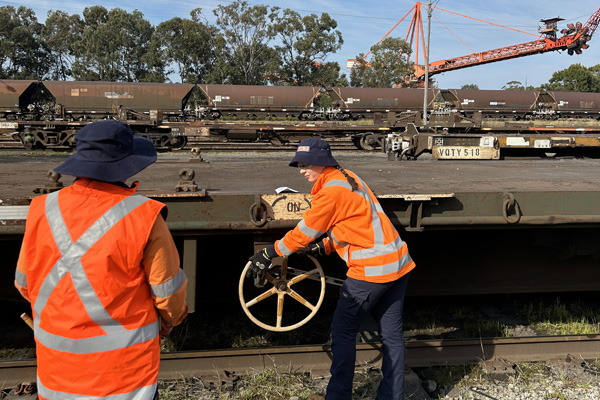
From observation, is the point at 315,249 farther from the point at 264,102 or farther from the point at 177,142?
the point at 264,102

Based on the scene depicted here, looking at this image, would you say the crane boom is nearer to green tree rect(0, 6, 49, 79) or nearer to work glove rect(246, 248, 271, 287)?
green tree rect(0, 6, 49, 79)

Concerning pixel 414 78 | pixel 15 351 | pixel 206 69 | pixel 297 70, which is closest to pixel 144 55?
pixel 206 69

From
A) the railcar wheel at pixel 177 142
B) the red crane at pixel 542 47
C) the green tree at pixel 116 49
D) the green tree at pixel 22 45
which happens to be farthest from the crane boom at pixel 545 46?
the green tree at pixel 22 45

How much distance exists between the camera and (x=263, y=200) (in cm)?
304

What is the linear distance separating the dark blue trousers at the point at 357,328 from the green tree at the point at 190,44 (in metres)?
50.8

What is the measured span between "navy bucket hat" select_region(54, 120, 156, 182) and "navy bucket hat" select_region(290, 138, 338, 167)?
1.14 metres

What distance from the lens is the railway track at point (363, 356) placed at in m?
3.35

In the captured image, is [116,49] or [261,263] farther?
[116,49]

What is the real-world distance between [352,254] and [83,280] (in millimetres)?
1513

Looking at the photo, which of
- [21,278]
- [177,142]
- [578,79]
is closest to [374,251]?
[21,278]

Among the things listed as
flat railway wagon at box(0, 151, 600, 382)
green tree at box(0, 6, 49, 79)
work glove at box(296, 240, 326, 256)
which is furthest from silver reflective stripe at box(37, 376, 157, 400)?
green tree at box(0, 6, 49, 79)

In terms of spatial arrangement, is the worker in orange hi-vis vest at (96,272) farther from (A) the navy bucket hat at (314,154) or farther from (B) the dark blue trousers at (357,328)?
(B) the dark blue trousers at (357,328)

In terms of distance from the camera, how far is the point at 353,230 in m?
2.70

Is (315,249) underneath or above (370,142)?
underneath
